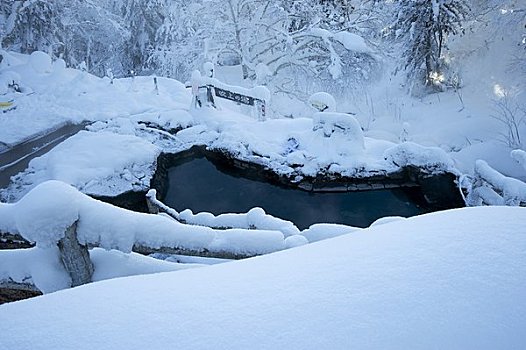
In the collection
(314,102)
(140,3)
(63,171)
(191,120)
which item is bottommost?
(63,171)

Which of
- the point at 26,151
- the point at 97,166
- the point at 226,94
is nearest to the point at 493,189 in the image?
the point at 226,94

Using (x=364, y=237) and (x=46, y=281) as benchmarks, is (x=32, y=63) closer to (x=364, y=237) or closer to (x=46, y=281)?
(x=46, y=281)

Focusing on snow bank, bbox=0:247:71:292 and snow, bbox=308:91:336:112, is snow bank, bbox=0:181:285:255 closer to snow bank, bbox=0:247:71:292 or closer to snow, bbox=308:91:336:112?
snow bank, bbox=0:247:71:292

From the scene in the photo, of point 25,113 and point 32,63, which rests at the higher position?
point 32,63

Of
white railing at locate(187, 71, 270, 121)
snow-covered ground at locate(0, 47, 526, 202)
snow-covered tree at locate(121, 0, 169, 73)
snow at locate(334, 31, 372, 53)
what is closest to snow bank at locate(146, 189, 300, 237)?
snow-covered ground at locate(0, 47, 526, 202)

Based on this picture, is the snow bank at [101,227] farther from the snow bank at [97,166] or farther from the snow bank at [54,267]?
the snow bank at [97,166]

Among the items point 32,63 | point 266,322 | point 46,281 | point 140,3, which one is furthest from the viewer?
point 140,3

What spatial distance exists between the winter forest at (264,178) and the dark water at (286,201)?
0.12 feet

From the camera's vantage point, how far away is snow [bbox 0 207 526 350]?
118 centimetres

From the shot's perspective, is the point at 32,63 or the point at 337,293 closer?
the point at 337,293

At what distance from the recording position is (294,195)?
7.36 m

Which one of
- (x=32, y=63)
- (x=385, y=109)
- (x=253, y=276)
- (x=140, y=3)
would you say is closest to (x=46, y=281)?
(x=253, y=276)

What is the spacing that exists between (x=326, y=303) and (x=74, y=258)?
1.64 m

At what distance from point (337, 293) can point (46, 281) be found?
185 centimetres
